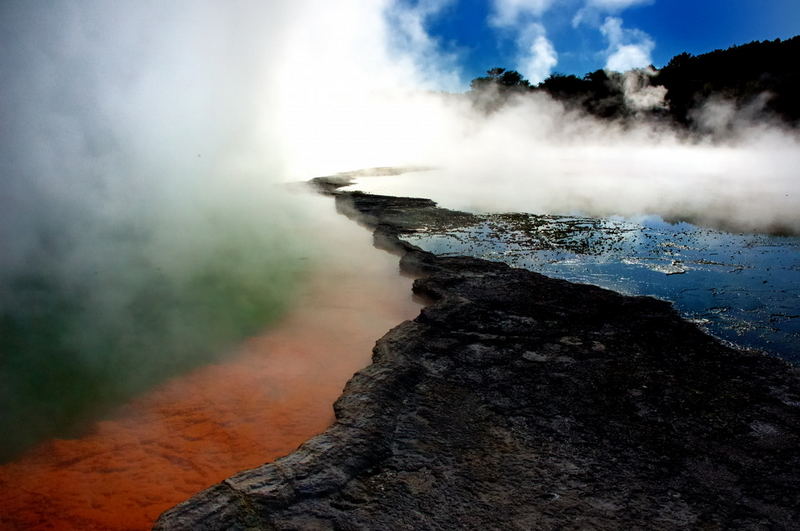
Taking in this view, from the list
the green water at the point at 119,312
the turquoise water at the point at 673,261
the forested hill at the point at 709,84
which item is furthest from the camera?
the forested hill at the point at 709,84

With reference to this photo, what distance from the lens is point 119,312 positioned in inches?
221

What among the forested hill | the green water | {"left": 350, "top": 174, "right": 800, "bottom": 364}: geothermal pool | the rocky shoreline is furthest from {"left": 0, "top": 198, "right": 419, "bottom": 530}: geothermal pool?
the forested hill

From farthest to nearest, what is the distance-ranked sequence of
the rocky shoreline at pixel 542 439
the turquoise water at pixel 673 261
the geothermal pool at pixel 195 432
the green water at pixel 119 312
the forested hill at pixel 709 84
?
the forested hill at pixel 709 84
the turquoise water at pixel 673 261
the green water at pixel 119 312
the geothermal pool at pixel 195 432
the rocky shoreline at pixel 542 439

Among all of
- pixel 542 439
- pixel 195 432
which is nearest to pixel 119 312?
Result: pixel 195 432

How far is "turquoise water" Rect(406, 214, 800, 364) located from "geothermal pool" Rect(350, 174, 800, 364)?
0.01m

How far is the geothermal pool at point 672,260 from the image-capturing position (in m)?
4.75

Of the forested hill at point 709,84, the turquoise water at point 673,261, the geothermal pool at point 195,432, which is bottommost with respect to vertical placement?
the geothermal pool at point 195,432

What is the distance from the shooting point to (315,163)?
68.9 ft

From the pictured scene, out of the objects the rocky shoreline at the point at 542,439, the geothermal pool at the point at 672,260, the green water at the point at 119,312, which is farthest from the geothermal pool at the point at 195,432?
the geothermal pool at the point at 672,260

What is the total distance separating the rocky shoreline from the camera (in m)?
2.39

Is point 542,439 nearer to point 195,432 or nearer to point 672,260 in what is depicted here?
point 195,432

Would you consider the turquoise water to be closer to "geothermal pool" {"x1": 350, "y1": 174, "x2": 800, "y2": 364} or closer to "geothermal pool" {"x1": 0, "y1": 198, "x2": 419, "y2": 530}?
"geothermal pool" {"x1": 350, "y1": 174, "x2": 800, "y2": 364}

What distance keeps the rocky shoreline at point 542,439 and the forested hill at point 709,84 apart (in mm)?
23566

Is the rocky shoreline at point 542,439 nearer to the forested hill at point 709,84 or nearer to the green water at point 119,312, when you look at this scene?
the green water at point 119,312
